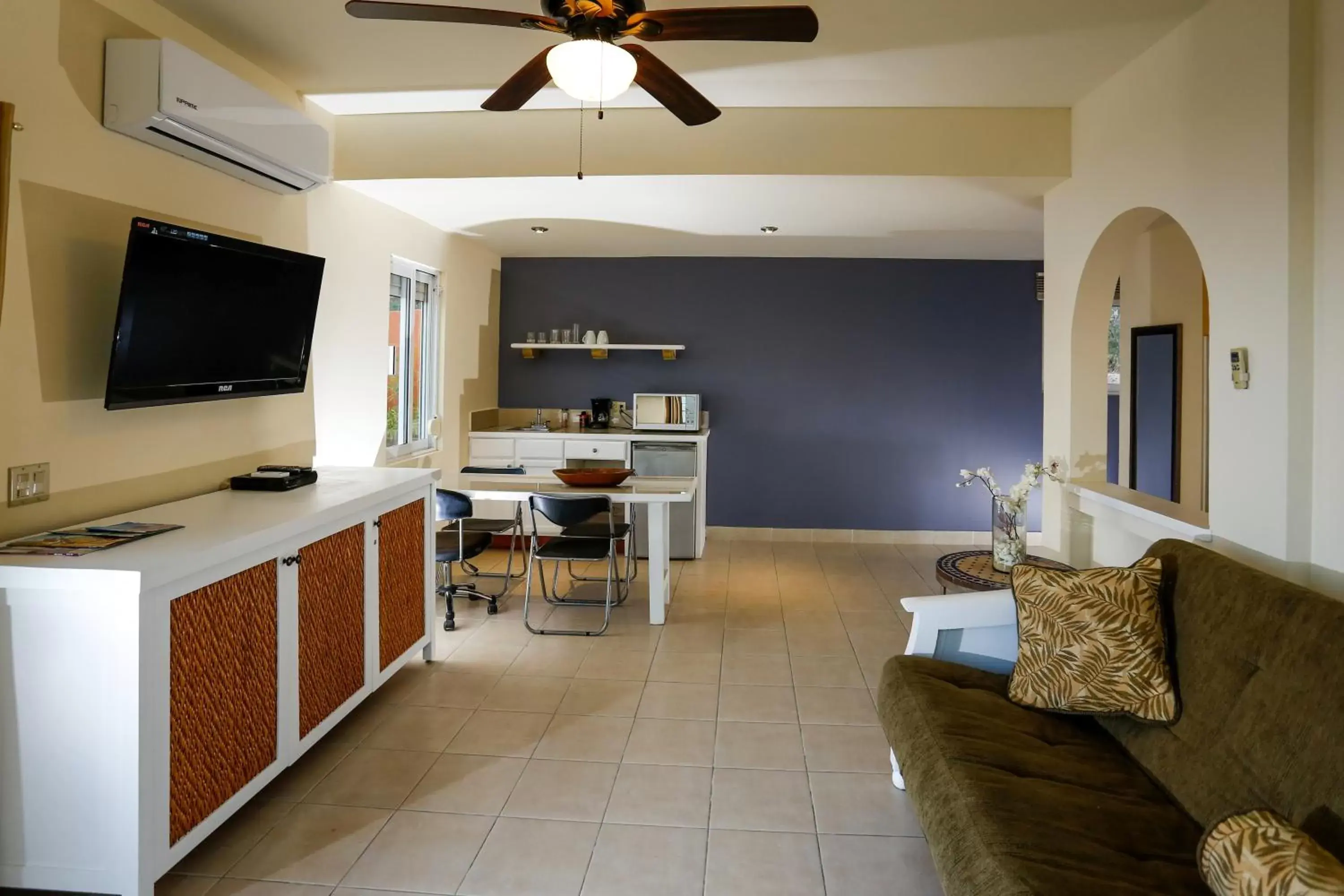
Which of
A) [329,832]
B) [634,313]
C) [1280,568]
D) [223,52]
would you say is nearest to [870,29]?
[1280,568]

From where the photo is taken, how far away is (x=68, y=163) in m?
2.74

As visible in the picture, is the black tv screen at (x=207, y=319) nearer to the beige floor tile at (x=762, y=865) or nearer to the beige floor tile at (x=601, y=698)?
the beige floor tile at (x=601, y=698)

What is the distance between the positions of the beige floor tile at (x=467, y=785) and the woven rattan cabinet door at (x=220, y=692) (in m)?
0.49

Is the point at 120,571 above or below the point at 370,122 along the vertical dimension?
below

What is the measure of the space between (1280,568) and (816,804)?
160 centimetres

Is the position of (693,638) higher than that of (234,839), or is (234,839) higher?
(693,638)

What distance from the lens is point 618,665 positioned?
4.21 meters

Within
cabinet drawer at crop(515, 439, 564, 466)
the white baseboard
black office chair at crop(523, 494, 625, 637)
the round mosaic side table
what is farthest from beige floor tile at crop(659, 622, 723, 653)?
the white baseboard

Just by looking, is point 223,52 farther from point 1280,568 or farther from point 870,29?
point 1280,568

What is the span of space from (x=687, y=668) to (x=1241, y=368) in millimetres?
2541

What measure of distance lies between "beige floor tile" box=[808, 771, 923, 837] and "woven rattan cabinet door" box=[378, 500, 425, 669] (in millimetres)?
1795

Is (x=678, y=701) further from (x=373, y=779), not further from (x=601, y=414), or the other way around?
(x=601, y=414)

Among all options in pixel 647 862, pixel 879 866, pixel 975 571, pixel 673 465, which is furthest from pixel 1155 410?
pixel 647 862

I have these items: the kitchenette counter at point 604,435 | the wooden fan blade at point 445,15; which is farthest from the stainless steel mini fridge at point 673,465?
the wooden fan blade at point 445,15
